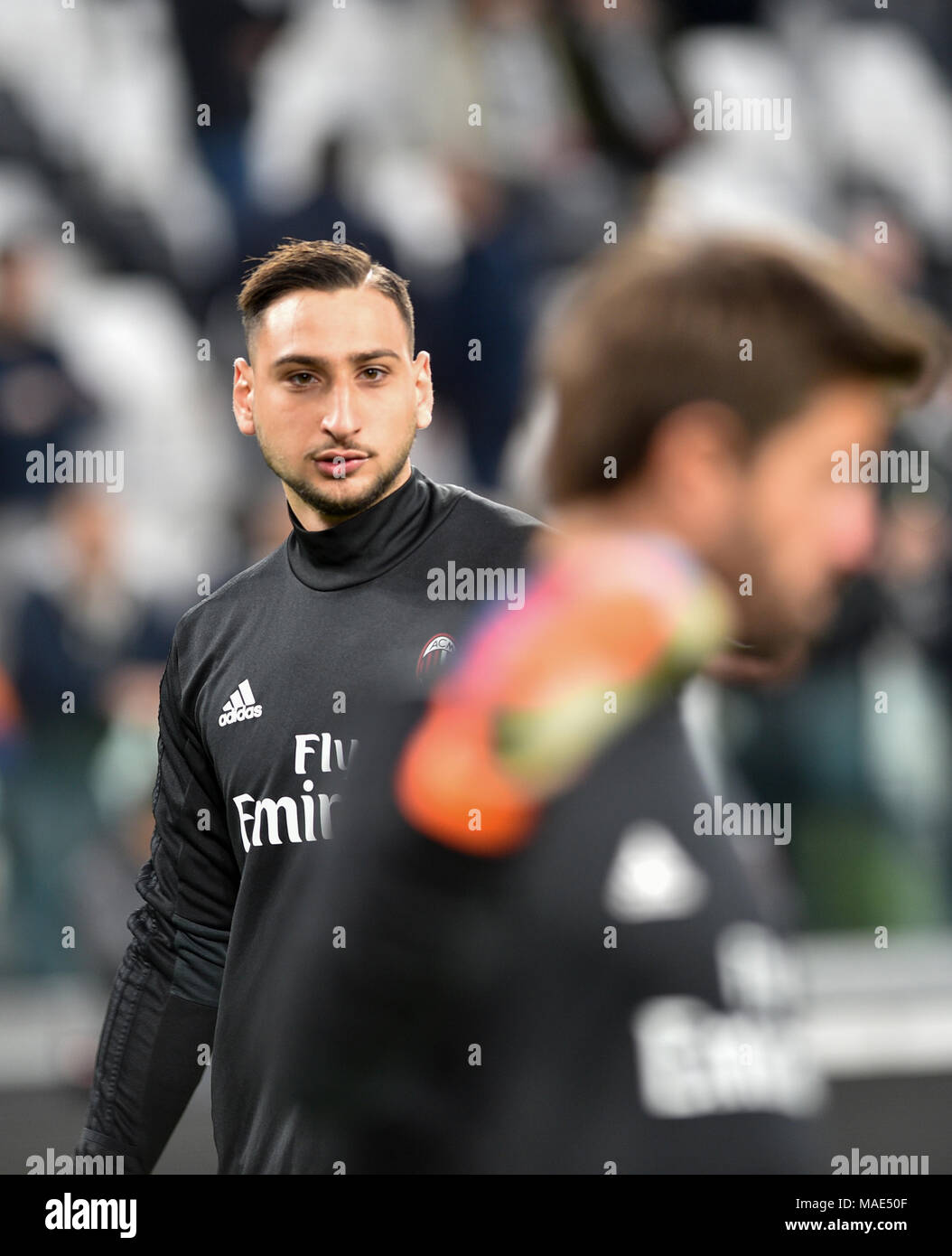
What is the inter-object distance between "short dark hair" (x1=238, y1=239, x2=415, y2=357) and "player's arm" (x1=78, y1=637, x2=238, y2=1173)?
0.61 meters

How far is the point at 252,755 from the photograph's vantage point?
7.61 ft

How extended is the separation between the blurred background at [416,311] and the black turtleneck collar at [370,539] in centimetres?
295

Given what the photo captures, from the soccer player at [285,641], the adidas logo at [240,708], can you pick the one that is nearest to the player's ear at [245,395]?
the soccer player at [285,641]

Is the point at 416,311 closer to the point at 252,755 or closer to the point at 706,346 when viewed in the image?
the point at 252,755

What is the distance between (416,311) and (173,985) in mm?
3719

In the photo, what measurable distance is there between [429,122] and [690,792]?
6.05 m

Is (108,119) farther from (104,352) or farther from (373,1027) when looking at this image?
(373,1027)

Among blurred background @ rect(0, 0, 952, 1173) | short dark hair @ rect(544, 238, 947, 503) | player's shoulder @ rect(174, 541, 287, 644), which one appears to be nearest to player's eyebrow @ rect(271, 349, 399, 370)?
player's shoulder @ rect(174, 541, 287, 644)

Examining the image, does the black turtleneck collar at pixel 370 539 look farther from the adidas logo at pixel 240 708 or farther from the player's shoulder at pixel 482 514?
the adidas logo at pixel 240 708

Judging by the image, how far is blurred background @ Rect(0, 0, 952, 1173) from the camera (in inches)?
222

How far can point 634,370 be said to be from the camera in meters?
1.27

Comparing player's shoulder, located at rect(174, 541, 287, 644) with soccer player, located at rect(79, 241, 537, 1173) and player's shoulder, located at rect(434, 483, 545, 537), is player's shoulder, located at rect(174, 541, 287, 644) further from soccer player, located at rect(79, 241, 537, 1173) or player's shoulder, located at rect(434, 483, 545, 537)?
player's shoulder, located at rect(434, 483, 545, 537)
